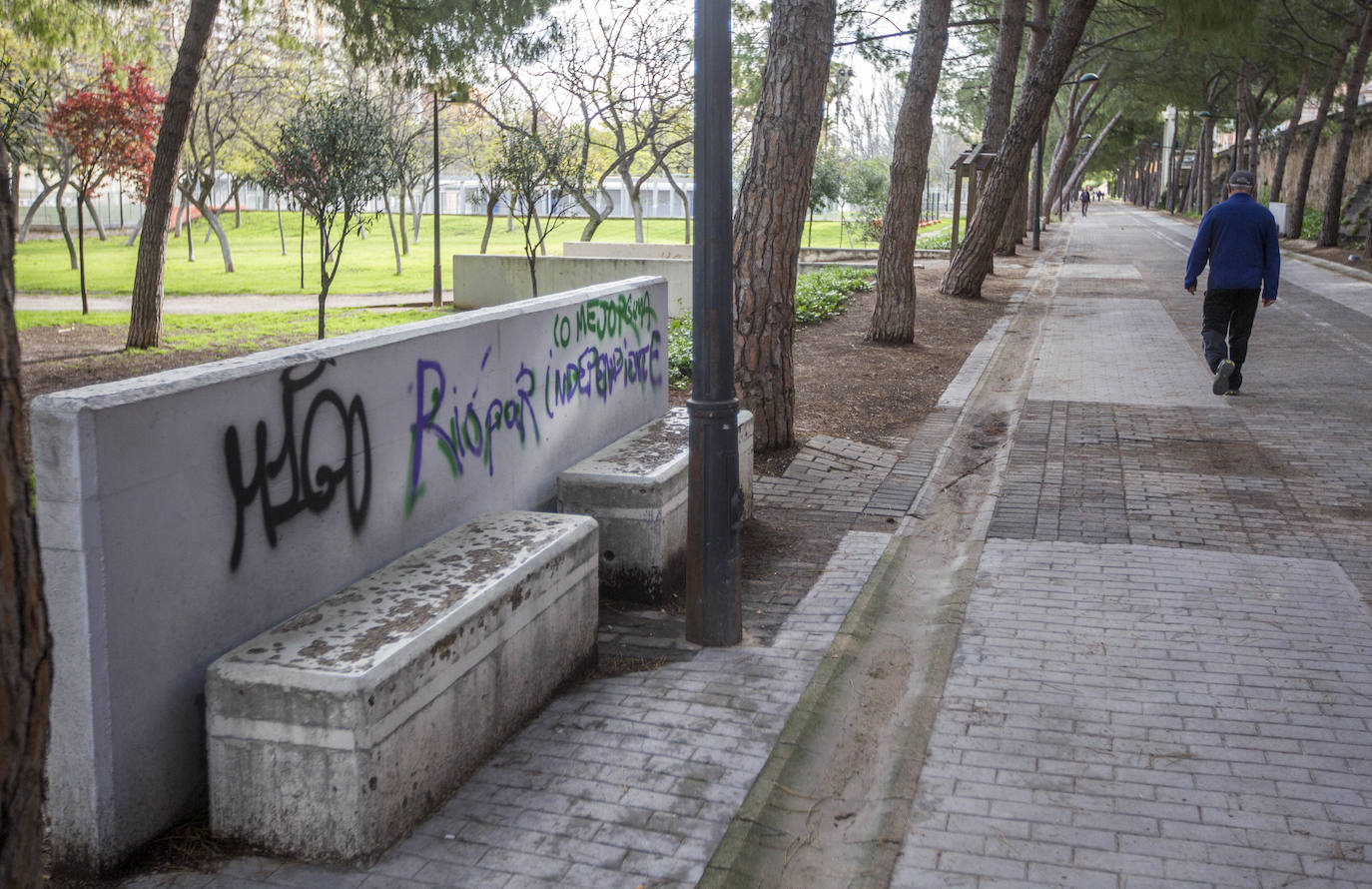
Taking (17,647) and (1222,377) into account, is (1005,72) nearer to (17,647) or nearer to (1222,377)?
(1222,377)

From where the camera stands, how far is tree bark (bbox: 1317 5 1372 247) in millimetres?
27641

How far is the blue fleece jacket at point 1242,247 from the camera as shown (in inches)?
395

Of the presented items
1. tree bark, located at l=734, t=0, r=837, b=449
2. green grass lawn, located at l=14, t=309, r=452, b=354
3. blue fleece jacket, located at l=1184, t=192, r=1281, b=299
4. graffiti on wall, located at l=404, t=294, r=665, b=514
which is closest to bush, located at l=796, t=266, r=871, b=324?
green grass lawn, located at l=14, t=309, r=452, b=354

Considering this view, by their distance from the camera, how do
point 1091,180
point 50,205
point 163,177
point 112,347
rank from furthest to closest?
point 1091,180, point 50,205, point 112,347, point 163,177

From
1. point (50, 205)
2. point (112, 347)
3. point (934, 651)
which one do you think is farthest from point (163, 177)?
point (50, 205)

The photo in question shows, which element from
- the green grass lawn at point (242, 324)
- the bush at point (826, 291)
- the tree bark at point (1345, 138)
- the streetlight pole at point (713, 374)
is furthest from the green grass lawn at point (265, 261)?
the streetlight pole at point (713, 374)

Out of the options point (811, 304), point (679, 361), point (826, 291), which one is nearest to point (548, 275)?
point (826, 291)

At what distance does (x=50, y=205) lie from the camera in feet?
200

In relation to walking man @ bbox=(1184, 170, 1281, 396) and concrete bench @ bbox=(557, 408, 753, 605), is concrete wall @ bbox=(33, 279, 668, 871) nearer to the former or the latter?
concrete bench @ bbox=(557, 408, 753, 605)

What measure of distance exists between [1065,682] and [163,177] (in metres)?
14.5

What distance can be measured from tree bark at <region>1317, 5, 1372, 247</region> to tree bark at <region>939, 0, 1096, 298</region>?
1309cm

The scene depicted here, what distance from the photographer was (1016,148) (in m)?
18.8

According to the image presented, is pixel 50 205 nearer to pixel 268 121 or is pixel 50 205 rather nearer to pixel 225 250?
pixel 268 121

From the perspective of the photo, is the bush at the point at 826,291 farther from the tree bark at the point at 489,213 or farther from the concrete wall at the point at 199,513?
the concrete wall at the point at 199,513
